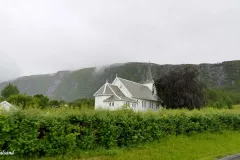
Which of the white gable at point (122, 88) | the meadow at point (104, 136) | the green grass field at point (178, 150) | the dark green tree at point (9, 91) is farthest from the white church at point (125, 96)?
the dark green tree at point (9, 91)

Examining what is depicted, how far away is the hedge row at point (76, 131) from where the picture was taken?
336 inches

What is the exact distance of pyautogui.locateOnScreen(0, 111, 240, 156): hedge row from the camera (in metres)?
8.55

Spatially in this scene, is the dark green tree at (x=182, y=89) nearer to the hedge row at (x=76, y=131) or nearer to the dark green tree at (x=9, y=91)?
the hedge row at (x=76, y=131)

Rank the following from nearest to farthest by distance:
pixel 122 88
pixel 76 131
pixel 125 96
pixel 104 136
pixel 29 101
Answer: pixel 76 131 < pixel 104 136 < pixel 125 96 < pixel 122 88 < pixel 29 101

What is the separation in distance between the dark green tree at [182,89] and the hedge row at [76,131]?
28130 millimetres

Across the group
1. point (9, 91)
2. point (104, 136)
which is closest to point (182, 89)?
point (104, 136)

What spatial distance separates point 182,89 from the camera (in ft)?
138

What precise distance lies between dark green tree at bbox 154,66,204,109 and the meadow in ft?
86.4

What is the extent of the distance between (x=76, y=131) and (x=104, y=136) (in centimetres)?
139

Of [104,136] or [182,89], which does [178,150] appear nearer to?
[104,136]

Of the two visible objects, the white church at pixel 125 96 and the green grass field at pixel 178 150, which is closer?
the green grass field at pixel 178 150

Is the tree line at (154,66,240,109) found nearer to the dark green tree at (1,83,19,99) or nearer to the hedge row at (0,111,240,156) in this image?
the hedge row at (0,111,240,156)

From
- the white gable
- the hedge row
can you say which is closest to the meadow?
the hedge row

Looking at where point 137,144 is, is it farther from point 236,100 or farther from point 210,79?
point 210,79
